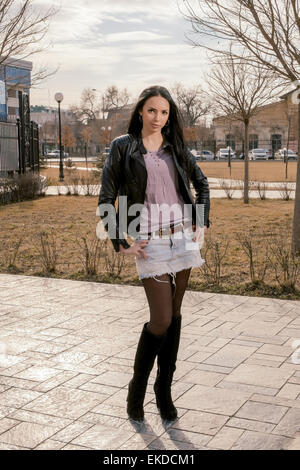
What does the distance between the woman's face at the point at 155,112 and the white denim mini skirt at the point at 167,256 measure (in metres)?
0.56

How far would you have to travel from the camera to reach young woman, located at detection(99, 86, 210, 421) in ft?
11.2

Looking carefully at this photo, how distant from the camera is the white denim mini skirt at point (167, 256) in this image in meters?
3.41

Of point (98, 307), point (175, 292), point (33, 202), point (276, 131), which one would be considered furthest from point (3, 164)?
point (276, 131)

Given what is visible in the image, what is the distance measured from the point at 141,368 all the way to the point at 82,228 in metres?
9.08

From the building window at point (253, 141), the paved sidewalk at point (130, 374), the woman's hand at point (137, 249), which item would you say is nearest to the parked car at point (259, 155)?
the building window at point (253, 141)

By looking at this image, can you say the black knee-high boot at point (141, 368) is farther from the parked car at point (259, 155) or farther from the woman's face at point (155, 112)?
the parked car at point (259, 155)

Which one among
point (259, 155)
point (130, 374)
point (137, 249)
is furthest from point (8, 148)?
point (259, 155)

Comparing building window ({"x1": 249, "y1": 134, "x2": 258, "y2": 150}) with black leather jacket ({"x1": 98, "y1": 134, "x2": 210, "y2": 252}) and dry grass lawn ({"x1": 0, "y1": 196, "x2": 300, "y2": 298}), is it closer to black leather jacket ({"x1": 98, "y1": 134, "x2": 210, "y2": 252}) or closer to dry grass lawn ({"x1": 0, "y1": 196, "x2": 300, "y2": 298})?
dry grass lawn ({"x1": 0, "y1": 196, "x2": 300, "y2": 298})

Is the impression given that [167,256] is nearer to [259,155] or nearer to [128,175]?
[128,175]

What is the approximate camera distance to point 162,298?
3420mm

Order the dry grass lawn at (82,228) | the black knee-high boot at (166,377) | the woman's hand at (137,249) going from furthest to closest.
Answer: the dry grass lawn at (82,228) < the black knee-high boot at (166,377) < the woman's hand at (137,249)

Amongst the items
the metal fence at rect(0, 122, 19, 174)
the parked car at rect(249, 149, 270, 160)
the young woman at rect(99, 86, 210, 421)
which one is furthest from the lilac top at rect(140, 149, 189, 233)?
the parked car at rect(249, 149, 270, 160)

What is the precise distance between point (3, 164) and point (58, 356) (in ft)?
47.3
